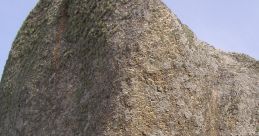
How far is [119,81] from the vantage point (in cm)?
877

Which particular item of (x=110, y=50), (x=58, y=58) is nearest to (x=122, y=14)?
(x=110, y=50)

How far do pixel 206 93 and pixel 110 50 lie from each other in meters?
1.50

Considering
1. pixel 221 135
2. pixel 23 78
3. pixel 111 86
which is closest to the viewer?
pixel 111 86

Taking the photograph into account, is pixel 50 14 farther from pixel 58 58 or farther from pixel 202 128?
pixel 202 128

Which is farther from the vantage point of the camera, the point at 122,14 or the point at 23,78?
the point at 23,78

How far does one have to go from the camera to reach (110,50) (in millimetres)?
9055

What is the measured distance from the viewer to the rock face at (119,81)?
8789 millimetres

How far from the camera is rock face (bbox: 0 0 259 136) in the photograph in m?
8.79

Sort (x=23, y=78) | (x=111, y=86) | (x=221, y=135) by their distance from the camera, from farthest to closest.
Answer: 1. (x=23, y=78)
2. (x=221, y=135)
3. (x=111, y=86)

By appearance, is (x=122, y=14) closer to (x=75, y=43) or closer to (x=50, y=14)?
(x=75, y=43)

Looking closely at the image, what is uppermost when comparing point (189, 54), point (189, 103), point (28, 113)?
point (189, 54)

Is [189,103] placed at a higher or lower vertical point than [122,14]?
lower

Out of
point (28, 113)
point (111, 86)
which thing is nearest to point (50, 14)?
point (28, 113)

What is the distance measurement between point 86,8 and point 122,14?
2.88ft
